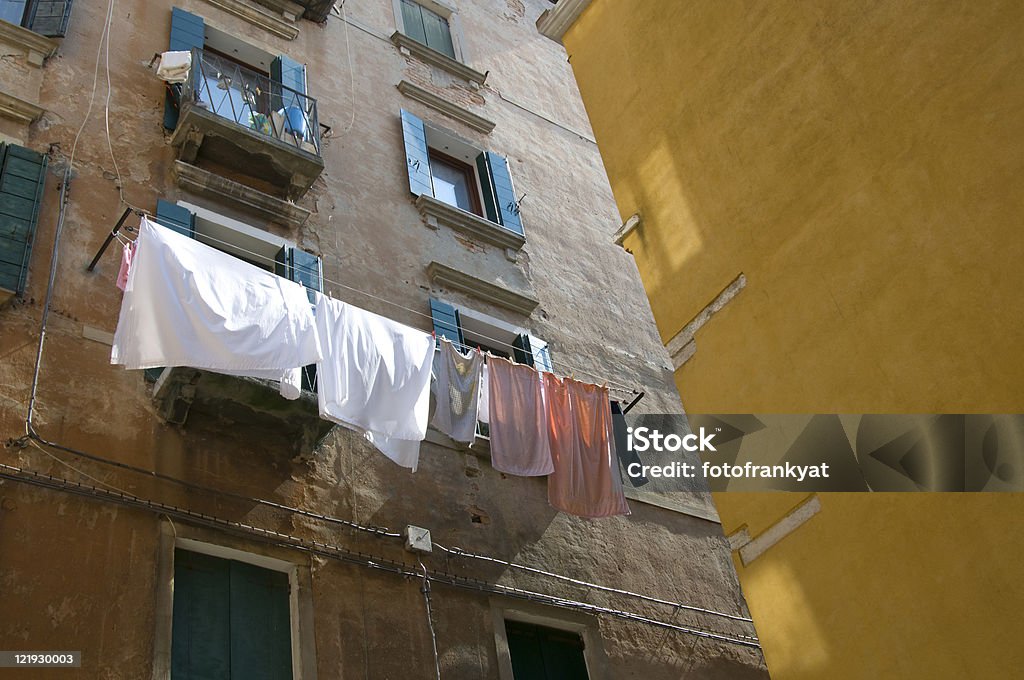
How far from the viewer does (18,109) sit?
28.8 feet

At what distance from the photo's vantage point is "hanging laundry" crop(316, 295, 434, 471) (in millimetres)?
7221

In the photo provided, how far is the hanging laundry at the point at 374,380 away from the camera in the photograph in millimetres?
7221

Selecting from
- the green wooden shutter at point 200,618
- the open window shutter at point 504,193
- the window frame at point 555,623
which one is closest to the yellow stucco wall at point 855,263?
the window frame at point 555,623

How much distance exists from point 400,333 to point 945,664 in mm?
4534

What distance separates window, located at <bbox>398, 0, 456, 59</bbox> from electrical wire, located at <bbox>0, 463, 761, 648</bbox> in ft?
27.0

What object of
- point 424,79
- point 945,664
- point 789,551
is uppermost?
point 424,79

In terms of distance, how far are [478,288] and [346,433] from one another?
2.85m

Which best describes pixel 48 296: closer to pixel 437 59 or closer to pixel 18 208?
pixel 18 208

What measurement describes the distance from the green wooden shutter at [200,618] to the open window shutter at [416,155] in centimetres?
547

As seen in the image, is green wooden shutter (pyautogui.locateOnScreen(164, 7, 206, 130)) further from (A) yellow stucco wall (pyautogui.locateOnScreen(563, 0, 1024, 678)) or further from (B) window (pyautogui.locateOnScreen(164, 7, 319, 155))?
(A) yellow stucco wall (pyautogui.locateOnScreen(563, 0, 1024, 678))

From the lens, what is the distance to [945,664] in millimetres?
4754

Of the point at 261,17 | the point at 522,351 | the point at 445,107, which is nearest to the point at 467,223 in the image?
the point at 522,351

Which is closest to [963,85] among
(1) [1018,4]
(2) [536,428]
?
(1) [1018,4]

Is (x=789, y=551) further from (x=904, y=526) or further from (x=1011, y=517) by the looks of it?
(x=1011, y=517)
